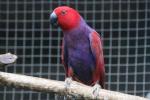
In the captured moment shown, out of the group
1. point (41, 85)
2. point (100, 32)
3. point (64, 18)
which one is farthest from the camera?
point (100, 32)

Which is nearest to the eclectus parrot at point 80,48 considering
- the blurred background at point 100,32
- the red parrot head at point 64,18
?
the red parrot head at point 64,18

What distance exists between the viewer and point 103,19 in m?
4.56

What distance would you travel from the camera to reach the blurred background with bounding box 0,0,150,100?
4.55 metres

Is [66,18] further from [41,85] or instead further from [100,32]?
[100,32]

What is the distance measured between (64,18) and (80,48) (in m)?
0.21

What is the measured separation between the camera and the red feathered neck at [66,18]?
10.9ft

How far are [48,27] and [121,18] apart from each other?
0.57 metres

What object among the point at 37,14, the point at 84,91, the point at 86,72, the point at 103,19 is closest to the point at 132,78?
the point at 103,19

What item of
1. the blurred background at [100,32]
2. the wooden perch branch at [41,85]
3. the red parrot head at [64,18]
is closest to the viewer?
the wooden perch branch at [41,85]

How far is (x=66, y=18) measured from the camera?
3336mm

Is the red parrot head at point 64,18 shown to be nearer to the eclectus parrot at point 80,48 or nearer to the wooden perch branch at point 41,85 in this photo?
the eclectus parrot at point 80,48

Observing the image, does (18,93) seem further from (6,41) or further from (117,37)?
(117,37)

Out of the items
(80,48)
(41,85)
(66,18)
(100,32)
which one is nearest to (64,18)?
(66,18)

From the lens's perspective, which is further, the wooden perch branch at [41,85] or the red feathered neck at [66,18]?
the red feathered neck at [66,18]
